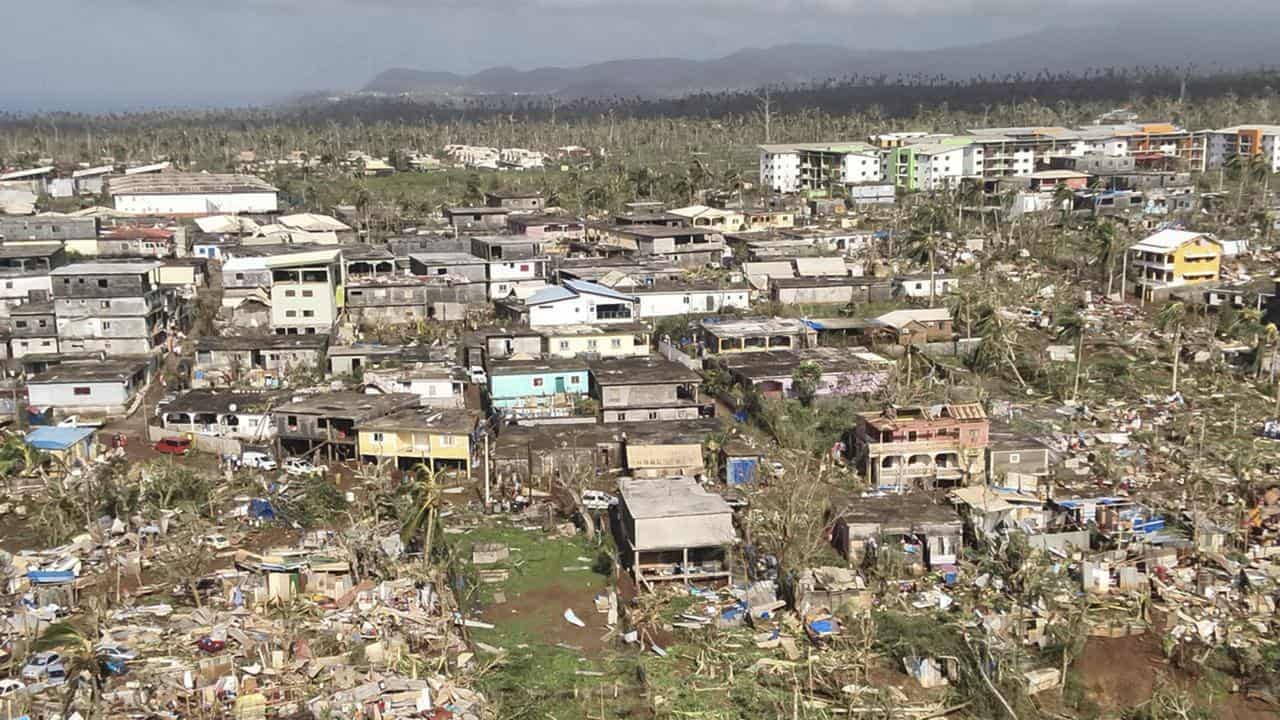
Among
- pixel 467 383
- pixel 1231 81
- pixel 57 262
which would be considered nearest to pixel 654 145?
pixel 57 262

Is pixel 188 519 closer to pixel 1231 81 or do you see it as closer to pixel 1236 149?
pixel 1236 149

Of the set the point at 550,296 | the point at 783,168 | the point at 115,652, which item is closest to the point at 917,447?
the point at 550,296

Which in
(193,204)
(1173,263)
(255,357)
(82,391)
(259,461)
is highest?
(193,204)

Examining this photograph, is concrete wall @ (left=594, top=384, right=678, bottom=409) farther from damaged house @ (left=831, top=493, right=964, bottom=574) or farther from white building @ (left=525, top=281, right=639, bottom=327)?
damaged house @ (left=831, top=493, right=964, bottom=574)

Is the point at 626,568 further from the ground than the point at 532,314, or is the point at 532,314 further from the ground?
the point at 532,314

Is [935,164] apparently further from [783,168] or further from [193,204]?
[193,204]

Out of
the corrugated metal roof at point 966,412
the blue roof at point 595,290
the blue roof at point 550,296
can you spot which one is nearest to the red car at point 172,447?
the blue roof at point 550,296
